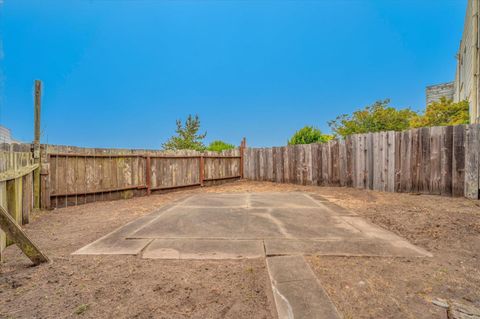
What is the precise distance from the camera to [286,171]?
8211 millimetres

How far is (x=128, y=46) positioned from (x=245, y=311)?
30.6 meters

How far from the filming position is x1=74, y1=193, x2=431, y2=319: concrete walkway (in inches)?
55.8

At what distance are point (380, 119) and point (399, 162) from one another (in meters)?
10.3

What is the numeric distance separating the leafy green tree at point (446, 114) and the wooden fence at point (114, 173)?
11.6 m

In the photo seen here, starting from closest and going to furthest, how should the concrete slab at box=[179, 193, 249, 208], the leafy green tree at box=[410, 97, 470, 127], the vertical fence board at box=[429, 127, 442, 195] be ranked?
the concrete slab at box=[179, 193, 249, 208]
the vertical fence board at box=[429, 127, 442, 195]
the leafy green tree at box=[410, 97, 470, 127]

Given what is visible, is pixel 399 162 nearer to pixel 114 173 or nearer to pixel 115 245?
pixel 115 245

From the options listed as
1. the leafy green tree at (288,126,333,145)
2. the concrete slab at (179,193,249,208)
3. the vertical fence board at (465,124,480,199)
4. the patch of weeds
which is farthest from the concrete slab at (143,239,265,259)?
the leafy green tree at (288,126,333,145)

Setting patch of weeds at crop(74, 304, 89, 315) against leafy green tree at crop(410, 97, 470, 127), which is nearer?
patch of weeds at crop(74, 304, 89, 315)

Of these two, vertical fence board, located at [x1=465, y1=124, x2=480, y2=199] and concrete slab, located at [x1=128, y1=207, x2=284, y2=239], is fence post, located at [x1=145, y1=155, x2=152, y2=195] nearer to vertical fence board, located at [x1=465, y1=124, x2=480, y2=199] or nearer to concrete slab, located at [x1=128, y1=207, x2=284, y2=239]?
concrete slab, located at [x1=128, y1=207, x2=284, y2=239]

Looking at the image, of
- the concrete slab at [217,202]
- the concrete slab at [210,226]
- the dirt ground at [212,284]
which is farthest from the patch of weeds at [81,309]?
the concrete slab at [217,202]

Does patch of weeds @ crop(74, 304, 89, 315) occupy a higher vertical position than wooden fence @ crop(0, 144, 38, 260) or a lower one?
lower

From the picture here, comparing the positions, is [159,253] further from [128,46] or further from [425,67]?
[128,46]

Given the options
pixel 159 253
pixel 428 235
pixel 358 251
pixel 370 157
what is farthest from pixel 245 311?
pixel 370 157

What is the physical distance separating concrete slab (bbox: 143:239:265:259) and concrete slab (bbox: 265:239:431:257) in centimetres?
17
